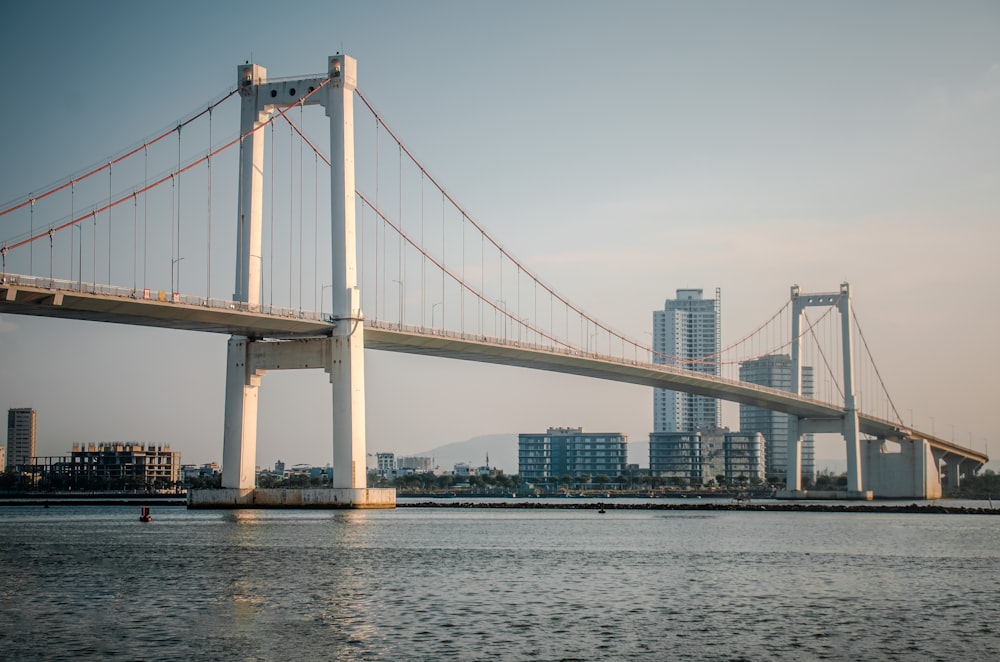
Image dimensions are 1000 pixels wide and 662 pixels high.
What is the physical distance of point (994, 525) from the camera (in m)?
64.1

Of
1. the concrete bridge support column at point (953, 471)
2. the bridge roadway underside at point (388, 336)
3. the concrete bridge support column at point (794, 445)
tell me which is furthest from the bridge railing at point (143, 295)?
the concrete bridge support column at point (953, 471)

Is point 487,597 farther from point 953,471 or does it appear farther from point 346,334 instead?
point 953,471

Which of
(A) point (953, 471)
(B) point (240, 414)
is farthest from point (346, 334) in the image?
(A) point (953, 471)

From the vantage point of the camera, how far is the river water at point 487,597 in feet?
63.9

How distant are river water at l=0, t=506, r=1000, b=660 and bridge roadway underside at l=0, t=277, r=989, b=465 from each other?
9017 millimetres

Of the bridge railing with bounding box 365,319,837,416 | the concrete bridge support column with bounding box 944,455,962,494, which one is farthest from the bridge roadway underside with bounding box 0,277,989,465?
the concrete bridge support column with bounding box 944,455,962,494

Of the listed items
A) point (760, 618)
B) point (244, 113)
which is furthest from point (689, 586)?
point (244, 113)

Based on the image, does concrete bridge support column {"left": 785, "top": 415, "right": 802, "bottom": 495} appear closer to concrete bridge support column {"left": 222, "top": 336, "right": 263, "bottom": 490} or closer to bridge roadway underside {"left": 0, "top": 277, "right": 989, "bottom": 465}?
bridge roadway underside {"left": 0, "top": 277, "right": 989, "bottom": 465}

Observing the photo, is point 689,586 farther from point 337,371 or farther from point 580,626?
point 337,371

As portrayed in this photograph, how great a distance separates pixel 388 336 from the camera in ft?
198

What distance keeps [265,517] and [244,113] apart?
19.6 metres

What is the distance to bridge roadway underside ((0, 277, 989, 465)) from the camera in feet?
159

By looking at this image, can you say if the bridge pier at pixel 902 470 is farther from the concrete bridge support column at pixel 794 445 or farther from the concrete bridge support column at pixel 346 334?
the concrete bridge support column at pixel 346 334

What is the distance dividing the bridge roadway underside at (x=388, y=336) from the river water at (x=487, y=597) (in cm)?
902
